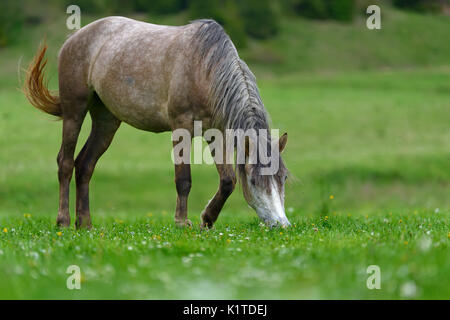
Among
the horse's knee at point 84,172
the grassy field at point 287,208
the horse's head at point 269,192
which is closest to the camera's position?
the grassy field at point 287,208

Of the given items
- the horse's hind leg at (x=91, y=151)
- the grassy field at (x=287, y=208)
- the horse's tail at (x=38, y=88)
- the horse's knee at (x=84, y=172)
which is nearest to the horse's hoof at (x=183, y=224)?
the grassy field at (x=287, y=208)

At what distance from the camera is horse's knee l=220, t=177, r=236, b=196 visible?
8.95 meters

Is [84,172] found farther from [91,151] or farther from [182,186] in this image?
[182,186]

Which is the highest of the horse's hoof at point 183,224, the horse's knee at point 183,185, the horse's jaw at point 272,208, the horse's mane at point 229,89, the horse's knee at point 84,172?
the horse's mane at point 229,89

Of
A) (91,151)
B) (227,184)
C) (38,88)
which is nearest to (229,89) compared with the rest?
(227,184)

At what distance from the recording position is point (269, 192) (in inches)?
320

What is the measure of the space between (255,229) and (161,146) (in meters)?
20.7

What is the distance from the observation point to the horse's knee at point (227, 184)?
29.4 ft

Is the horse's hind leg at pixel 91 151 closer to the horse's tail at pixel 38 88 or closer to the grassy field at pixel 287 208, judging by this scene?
the grassy field at pixel 287 208

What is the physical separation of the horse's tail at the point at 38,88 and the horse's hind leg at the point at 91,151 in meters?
0.74

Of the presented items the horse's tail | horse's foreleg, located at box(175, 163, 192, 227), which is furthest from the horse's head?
the horse's tail

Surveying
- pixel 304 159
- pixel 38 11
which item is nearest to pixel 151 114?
pixel 304 159

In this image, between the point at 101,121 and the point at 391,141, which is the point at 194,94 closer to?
the point at 101,121

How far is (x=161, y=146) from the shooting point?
29.2 meters
